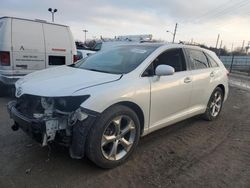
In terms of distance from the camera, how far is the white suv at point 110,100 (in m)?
3.13

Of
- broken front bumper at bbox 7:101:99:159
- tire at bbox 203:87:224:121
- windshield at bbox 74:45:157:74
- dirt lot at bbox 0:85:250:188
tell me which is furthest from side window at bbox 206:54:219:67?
broken front bumper at bbox 7:101:99:159

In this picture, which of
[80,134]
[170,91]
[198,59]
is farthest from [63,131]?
[198,59]

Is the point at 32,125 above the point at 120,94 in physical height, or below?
below

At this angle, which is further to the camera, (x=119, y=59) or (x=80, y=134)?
(x=119, y=59)

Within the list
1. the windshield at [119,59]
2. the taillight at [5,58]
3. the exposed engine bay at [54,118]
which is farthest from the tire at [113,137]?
the taillight at [5,58]

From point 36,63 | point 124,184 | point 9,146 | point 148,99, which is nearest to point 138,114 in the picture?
point 148,99

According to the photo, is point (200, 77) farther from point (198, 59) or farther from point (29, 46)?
point (29, 46)

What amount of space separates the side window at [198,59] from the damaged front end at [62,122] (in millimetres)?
2678

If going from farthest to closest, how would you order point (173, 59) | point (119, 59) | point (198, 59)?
point (198, 59) → point (173, 59) → point (119, 59)

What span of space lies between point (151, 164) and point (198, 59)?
2545 millimetres

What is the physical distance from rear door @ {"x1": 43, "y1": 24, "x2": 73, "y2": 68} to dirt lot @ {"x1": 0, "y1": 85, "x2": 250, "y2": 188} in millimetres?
3027

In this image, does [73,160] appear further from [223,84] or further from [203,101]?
[223,84]

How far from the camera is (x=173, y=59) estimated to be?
181 inches

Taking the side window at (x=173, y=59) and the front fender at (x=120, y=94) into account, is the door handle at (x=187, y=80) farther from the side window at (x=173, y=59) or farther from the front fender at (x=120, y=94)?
the front fender at (x=120, y=94)
